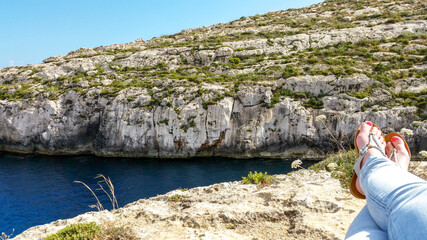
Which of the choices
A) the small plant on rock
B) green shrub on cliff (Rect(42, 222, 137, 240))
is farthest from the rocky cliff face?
green shrub on cliff (Rect(42, 222, 137, 240))

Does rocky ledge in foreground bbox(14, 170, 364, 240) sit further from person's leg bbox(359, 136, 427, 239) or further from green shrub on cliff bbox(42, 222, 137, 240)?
person's leg bbox(359, 136, 427, 239)

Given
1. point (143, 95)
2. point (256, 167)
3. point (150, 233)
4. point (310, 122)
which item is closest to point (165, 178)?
point (256, 167)

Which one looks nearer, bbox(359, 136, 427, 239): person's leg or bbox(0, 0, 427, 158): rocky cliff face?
bbox(359, 136, 427, 239): person's leg

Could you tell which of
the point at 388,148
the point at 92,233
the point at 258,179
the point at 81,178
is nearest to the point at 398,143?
the point at 388,148

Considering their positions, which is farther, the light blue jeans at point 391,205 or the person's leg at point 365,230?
the person's leg at point 365,230

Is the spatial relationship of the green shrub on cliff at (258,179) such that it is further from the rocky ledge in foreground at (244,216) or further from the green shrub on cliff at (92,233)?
the green shrub on cliff at (92,233)

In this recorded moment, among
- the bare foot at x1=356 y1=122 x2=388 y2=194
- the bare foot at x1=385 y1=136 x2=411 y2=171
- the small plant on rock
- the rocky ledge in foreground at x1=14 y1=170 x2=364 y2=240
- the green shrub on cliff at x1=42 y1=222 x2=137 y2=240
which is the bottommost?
the small plant on rock

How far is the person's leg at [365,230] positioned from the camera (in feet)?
6.71

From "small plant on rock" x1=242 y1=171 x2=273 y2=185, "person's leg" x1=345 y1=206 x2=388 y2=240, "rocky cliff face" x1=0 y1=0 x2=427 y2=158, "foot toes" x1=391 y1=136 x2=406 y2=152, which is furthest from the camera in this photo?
"rocky cliff face" x1=0 y1=0 x2=427 y2=158

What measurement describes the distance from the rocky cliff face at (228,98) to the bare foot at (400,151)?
19.2 metres

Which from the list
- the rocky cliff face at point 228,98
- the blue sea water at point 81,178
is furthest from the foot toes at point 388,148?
the rocky cliff face at point 228,98

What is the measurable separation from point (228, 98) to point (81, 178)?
16.3m

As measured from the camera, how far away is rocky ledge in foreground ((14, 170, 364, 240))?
404cm

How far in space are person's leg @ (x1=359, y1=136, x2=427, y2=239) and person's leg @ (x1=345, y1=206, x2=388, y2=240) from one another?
0.20ft
